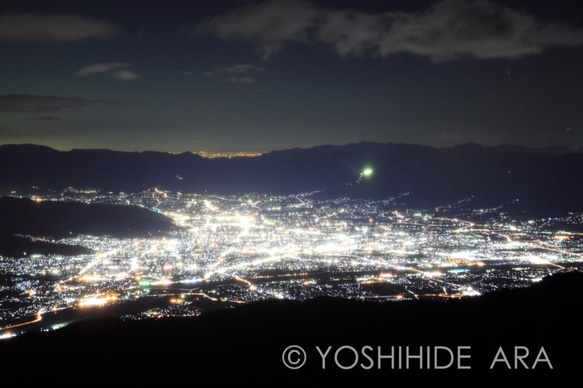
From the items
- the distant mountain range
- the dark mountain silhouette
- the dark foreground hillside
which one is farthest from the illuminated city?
the distant mountain range

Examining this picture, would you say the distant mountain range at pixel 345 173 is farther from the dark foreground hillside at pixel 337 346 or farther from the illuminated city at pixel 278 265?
the dark foreground hillside at pixel 337 346

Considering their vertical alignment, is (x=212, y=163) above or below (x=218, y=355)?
above

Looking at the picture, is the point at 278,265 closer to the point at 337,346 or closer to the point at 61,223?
the point at 337,346

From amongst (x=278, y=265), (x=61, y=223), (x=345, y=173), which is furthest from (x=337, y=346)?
(x=345, y=173)

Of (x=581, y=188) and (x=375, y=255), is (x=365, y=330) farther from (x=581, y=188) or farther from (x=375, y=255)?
(x=581, y=188)

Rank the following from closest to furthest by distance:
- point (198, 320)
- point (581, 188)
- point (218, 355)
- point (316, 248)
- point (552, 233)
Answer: point (218, 355) < point (198, 320) < point (316, 248) < point (552, 233) < point (581, 188)

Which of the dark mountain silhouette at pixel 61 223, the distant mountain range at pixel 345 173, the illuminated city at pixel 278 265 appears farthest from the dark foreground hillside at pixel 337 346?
the distant mountain range at pixel 345 173

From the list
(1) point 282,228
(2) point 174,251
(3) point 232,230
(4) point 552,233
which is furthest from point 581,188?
(2) point 174,251
